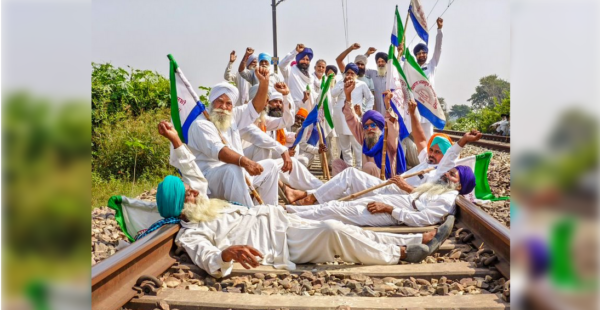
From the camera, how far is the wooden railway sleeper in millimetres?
3285

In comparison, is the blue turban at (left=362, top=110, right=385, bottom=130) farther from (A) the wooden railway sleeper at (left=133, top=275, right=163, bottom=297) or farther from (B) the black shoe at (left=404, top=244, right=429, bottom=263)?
(A) the wooden railway sleeper at (left=133, top=275, right=163, bottom=297)

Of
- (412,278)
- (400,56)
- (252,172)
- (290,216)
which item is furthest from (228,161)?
(400,56)

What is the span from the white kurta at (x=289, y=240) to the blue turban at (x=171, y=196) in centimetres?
12

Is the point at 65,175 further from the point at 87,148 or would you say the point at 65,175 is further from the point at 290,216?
the point at 290,216

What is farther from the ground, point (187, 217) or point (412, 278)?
point (187, 217)

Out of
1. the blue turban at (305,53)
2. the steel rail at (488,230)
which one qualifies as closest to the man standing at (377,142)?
the steel rail at (488,230)

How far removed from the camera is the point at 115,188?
8781mm

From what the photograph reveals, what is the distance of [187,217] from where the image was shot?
4.24 m

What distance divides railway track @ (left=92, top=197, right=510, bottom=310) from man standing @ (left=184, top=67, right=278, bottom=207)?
1.28 m

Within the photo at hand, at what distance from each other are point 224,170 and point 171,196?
49.6 inches

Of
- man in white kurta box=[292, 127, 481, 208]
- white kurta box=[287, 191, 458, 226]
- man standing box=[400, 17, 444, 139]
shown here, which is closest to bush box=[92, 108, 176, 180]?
man in white kurta box=[292, 127, 481, 208]

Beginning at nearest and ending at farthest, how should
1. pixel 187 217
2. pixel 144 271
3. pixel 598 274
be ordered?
pixel 598 274, pixel 144 271, pixel 187 217

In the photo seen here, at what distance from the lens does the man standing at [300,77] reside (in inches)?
442

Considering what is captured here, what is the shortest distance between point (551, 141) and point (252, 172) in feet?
16.0
